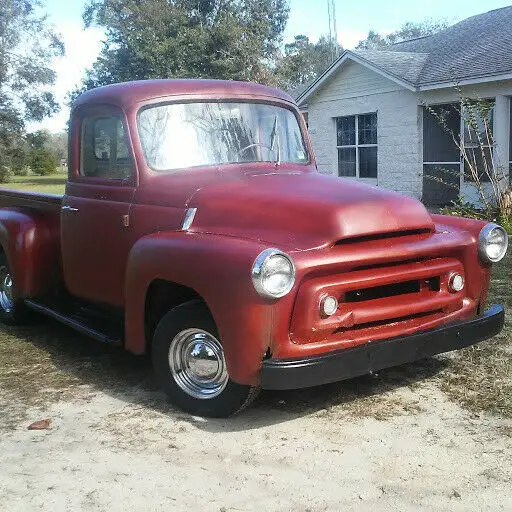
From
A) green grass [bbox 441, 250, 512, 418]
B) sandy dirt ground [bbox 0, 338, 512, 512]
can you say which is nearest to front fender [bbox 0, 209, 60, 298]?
sandy dirt ground [bbox 0, 338, 512, 512]

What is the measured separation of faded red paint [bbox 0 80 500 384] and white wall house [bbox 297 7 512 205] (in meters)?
9.22

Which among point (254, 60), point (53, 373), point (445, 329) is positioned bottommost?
point (53, 373)

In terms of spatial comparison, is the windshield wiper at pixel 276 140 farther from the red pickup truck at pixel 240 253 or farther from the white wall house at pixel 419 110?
the white wall house at pixel 419 110

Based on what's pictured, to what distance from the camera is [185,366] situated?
398 centimetres

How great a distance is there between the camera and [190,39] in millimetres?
31875

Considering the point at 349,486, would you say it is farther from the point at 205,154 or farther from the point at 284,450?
the point at 205,154

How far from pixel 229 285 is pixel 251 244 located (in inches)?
9.8

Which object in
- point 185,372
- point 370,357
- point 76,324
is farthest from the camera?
point 76,324

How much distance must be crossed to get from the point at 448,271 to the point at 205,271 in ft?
4.77

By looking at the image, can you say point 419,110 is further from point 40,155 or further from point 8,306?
point 40,155

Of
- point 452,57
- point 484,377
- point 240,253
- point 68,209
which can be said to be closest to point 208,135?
point 68,209

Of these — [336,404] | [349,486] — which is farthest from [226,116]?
[349,486]

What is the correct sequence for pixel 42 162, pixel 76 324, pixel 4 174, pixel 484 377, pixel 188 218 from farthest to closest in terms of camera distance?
1. pixel 42 162
2. pixel 4 174
3. pixel 76 324
4. pixel 484 377
5. pixel 188 218

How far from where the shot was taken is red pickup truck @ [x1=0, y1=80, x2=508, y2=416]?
349 cm
